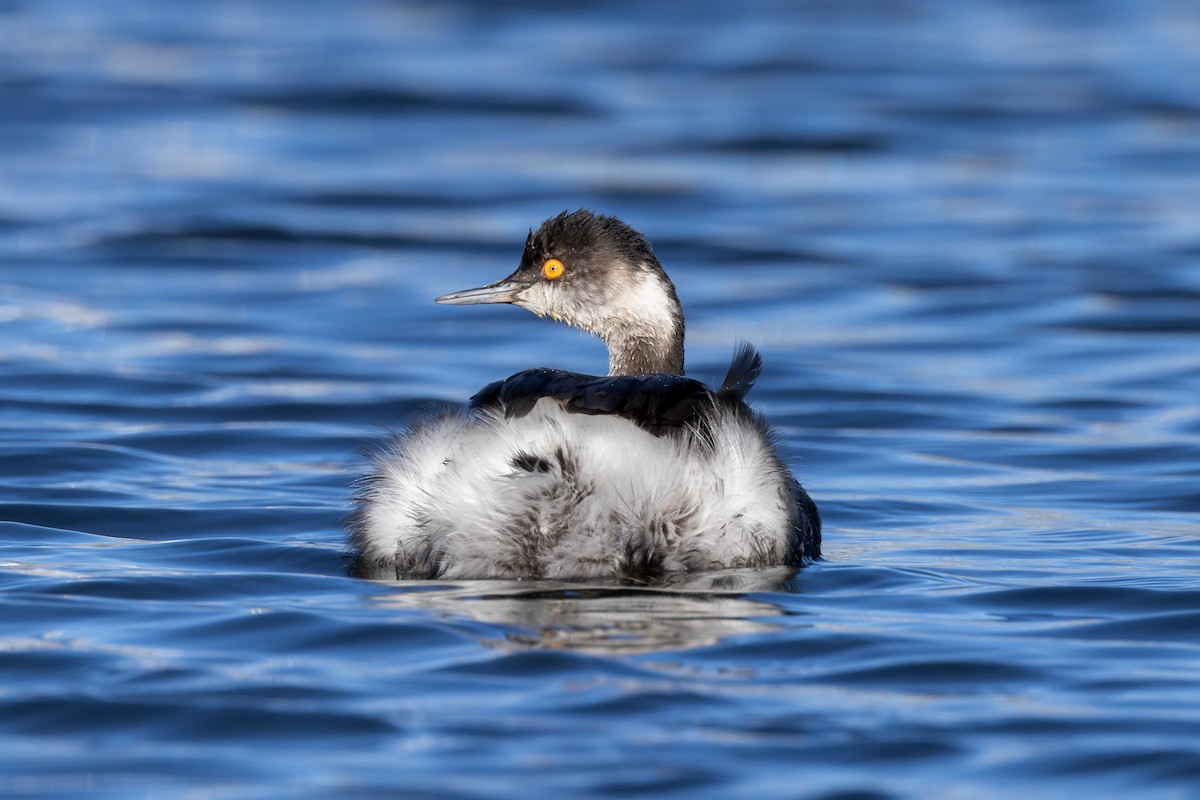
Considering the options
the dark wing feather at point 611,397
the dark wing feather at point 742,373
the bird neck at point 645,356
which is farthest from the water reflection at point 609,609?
the bird neck at point 645,356

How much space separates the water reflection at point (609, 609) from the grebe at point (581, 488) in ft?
0.17

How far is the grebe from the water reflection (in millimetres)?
50

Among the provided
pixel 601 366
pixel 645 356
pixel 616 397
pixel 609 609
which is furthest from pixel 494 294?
pixel 601 366

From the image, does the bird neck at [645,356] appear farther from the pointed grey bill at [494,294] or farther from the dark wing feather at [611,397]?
the dark wing feather at [611,397]

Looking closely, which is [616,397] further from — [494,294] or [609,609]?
[494,294]

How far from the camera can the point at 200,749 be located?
4125mm

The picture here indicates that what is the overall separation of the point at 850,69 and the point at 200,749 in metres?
15.7

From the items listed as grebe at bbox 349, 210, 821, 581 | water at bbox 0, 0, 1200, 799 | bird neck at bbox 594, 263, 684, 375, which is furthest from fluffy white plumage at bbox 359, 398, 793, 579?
bird neck at bbox 594, 263, 684, 375

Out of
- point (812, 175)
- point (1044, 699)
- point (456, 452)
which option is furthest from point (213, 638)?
point (812, 175)

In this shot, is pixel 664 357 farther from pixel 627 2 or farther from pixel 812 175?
pixel 627 2

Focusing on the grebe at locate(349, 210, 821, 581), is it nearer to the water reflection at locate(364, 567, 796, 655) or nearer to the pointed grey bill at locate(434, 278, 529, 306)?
the water reflection at locate(364, 567, 796, 655)

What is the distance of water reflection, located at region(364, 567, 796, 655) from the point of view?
478 centimetres

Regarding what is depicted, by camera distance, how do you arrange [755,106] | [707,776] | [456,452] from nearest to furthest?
1. [707,776]
2. [456,452]
3. [755,106]

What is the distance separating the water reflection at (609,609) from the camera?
4.78 m
